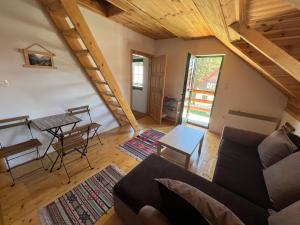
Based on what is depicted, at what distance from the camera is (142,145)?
288 centimetres

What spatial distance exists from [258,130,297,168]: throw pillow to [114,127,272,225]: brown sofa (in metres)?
0.12

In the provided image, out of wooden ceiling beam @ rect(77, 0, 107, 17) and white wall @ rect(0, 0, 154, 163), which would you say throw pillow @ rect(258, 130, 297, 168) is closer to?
white wall @ rect(0, 0, 154, 163)

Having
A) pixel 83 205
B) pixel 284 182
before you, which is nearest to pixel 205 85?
pixel 284 182

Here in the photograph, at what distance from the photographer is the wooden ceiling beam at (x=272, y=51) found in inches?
50.7

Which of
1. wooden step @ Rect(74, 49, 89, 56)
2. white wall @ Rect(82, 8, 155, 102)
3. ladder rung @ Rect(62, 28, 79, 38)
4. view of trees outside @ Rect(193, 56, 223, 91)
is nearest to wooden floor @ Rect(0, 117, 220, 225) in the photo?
white wall @ Rect(82, 8, 155, 102)

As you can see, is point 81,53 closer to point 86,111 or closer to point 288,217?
point 86,111

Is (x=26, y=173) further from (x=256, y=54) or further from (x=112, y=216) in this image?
(x=256, y=54)

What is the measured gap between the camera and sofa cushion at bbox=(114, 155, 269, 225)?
111 centimetres

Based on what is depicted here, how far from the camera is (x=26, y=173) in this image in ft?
6.62

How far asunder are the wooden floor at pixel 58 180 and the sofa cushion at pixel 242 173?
1.77 ft

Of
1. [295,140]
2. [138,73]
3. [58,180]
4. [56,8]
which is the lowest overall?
[58,180]

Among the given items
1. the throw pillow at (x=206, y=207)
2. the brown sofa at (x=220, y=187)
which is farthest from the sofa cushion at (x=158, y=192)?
the throw pillow at (x=206, y=207)

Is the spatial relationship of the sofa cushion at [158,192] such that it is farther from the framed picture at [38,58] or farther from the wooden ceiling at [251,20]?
the framed picture at [38,58]

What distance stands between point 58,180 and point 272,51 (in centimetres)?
301
